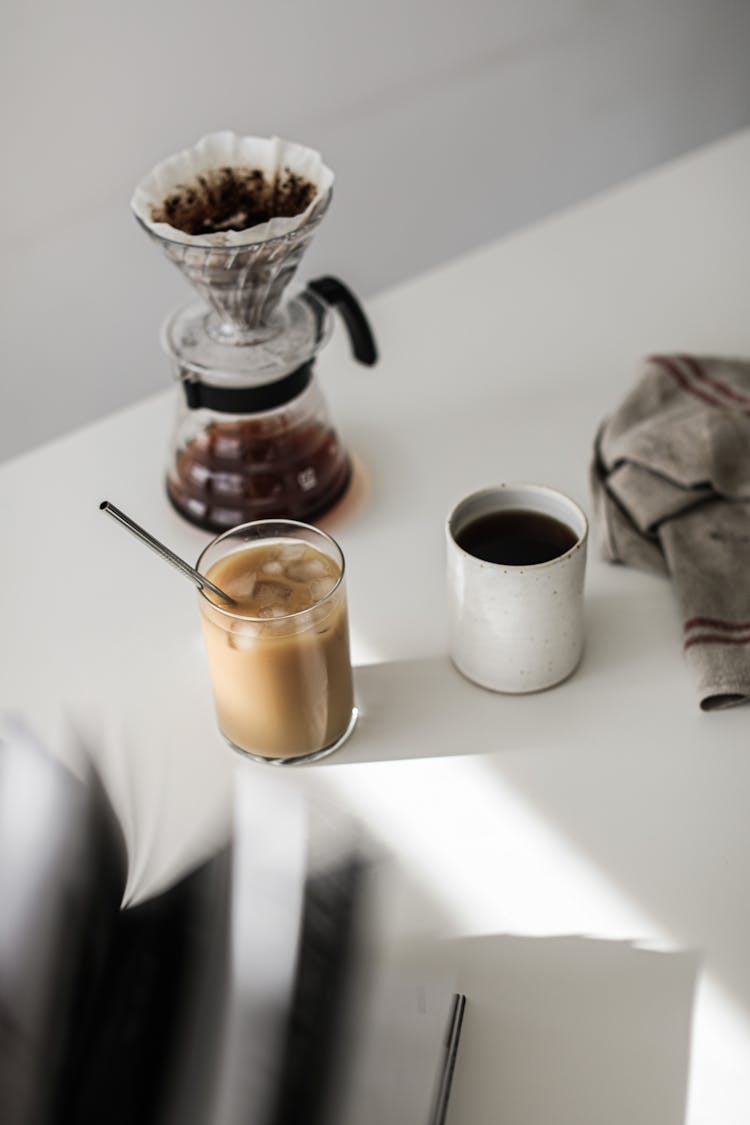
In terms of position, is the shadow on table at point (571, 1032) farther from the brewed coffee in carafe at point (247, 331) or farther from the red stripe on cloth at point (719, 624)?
the brewed coffee in carafe at point (247, 331)

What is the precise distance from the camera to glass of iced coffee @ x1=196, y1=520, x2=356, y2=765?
66cm

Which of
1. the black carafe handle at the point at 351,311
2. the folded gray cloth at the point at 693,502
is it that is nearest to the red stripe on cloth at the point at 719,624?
the folded gray cloth at the point at 693,502

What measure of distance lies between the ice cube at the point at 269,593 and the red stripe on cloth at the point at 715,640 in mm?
277

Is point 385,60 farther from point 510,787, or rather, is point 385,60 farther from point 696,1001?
point 696,1001

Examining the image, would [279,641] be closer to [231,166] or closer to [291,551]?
[291,551]

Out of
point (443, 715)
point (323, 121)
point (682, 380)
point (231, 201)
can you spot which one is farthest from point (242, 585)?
point (323, 121)

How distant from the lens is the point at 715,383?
3.06 ft

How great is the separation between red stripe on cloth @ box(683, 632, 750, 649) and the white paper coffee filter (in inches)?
15.2

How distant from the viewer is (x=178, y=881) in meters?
0.63

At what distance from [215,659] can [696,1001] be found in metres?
0.33

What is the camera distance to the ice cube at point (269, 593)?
68 centimetres

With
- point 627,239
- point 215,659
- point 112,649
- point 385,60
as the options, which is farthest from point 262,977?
point 385,60

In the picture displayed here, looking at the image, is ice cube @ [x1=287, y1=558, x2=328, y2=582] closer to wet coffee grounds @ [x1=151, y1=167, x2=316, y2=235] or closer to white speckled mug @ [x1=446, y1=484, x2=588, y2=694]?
white speckled mug @ [x1=446, y1=484, x2=588, y2=694]

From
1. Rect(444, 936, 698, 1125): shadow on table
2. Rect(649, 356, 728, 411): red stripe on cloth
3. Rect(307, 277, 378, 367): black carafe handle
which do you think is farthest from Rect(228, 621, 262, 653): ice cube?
Rect(649, 356, 728, 411): red stripe on cloth
